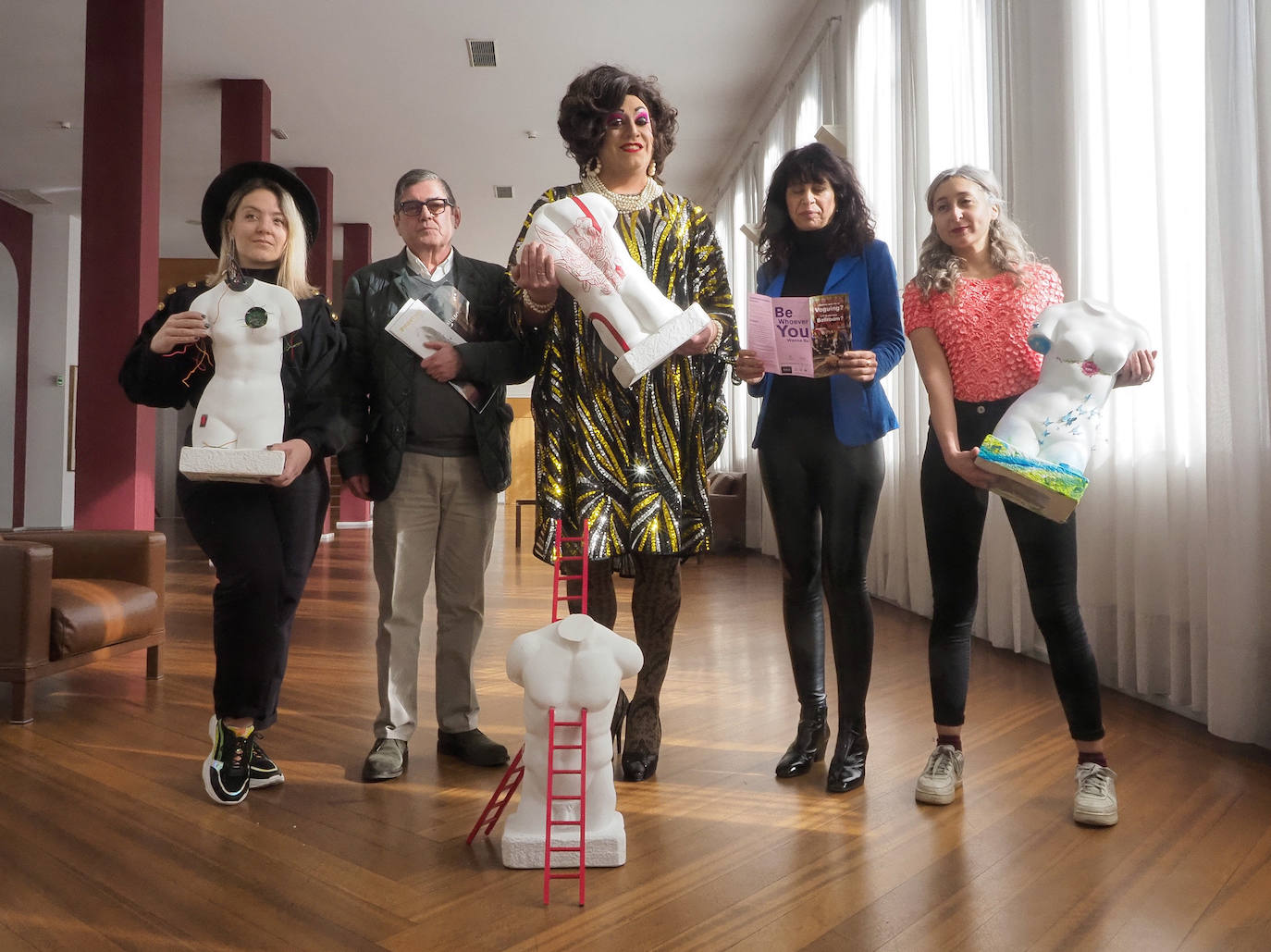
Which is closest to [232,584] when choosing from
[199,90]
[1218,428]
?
[1218,428]

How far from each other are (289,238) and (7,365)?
1161 cm

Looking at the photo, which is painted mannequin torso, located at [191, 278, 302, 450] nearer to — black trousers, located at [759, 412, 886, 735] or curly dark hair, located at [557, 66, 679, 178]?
curly dark hair, located at [557, 66, 679, 178]

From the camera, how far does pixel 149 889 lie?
5.69ft

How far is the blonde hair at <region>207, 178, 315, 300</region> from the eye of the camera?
230 cm

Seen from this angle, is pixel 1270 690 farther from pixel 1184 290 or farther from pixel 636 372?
pixel 636 372

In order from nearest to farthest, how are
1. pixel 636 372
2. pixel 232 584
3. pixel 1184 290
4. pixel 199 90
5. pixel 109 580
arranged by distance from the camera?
pixel 636 372
pixel 232 584
pixel 1184 290
pixel 109 580
pixel 199 90

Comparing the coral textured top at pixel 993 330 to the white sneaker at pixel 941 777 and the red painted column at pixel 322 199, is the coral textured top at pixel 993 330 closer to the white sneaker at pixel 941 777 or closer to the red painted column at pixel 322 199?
the white sneaker at pixel 941 777

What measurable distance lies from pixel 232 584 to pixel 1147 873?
1982mm

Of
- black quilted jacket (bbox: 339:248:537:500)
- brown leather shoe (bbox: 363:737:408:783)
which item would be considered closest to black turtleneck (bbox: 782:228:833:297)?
black quilted jacket (bbox: 339:248:537:500)

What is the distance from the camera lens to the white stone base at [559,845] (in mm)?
1826

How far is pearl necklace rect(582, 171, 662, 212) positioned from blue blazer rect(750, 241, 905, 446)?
461 mm

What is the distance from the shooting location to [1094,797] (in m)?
2.06

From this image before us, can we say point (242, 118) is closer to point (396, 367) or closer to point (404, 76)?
point (404, 76)

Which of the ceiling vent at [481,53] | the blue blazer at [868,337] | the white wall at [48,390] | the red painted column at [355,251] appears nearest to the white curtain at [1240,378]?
the blue blazer at [868,337]
